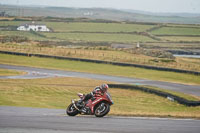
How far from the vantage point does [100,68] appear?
197 ft

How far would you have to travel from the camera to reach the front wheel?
19.0 m

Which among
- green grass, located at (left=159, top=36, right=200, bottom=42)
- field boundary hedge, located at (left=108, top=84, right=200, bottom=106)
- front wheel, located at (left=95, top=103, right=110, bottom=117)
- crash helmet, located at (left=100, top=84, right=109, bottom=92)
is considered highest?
crash helmet, located at (left=100, top=84, right=109, bottom=92)

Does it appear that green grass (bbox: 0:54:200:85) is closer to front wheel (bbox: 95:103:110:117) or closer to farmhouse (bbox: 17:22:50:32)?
front wheel (bbox: 95:103:110:117)

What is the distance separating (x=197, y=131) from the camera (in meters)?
15.8

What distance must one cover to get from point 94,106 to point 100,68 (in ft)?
134

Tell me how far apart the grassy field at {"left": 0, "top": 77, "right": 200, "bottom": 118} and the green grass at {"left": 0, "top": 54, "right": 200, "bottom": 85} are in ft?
38.2

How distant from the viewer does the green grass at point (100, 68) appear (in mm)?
54541

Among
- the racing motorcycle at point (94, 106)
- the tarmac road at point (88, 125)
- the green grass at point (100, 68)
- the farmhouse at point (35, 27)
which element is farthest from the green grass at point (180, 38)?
the tarmac road at point (88, 125)

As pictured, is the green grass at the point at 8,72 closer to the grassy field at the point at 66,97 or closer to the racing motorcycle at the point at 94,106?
the grassy field at the point at 66,97

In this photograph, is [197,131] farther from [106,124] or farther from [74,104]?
[74,104]

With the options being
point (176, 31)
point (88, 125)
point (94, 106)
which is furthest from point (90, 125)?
point (176, 31)

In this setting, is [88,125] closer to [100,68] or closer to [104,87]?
[104,87]

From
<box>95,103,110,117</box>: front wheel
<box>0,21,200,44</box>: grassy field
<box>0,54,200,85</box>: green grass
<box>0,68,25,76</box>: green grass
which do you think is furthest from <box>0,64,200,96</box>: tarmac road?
<box>0,21,200,44</box>: grassy field

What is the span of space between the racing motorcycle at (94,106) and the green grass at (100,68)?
33764 millimetres
